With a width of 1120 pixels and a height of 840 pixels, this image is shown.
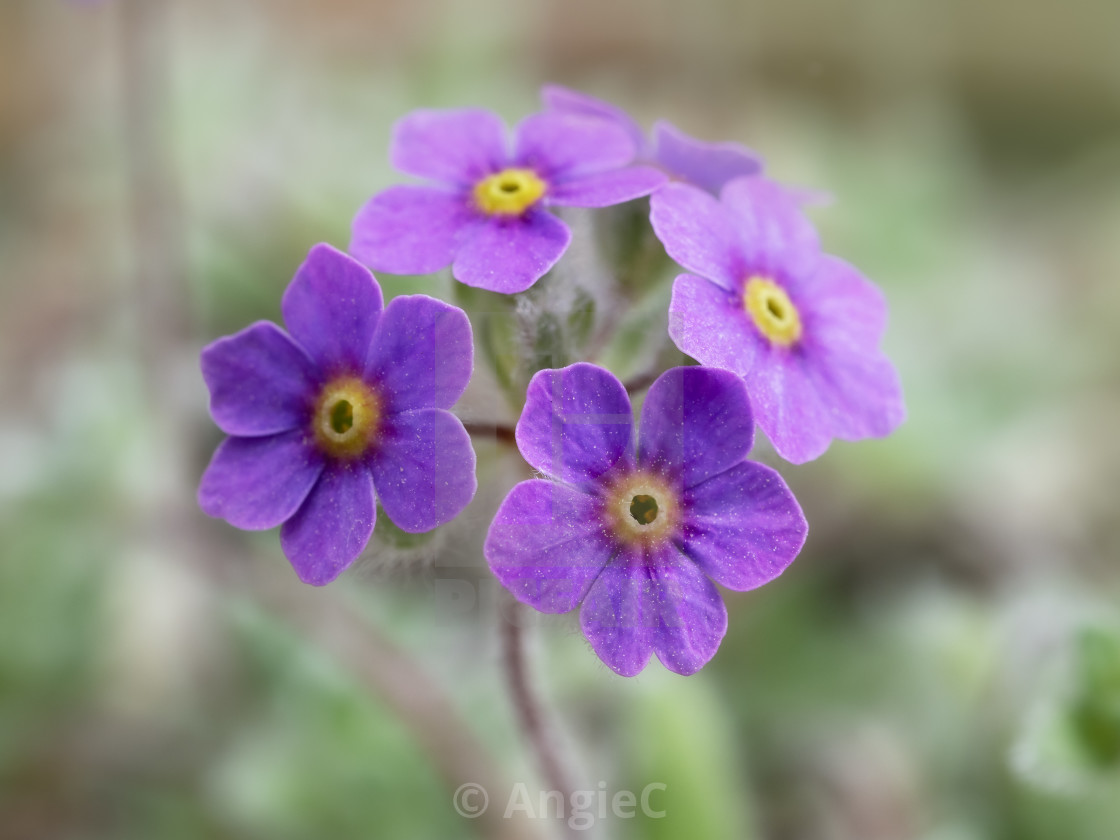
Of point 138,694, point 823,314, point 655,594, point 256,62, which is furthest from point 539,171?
point 256,62

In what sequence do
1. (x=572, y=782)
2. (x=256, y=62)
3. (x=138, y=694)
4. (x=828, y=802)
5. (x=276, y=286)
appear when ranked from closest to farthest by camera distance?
(x=572, y=782)
(x=828, y=802)
(x=138, y=694)
(x=276, y=286)
(x=256, y=62)

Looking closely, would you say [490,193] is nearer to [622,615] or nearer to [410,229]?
[410,229]

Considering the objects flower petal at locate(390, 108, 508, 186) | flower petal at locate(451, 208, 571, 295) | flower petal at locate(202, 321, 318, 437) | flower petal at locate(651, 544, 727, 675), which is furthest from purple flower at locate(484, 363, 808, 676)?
flower petal at locate(390, 108, 508, 186)

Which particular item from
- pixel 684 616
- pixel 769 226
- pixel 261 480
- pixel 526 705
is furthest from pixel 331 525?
pixel 769 226

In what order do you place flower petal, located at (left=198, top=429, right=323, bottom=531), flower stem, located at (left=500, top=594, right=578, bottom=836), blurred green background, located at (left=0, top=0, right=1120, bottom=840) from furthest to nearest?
blurred green background, located at (left=0, top=0, right=1120, bottom=840)
flower stem, located at (left=500, top=594, right=578, bottom=836)
flower petal, located at (left=198, top=429, right=323, bottom=531)

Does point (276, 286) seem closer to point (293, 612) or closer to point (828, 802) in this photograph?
point (293, 612)

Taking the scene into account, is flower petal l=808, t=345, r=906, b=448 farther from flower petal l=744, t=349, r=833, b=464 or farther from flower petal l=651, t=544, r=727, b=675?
flower petal l=651, t=544, r=727, b=675
